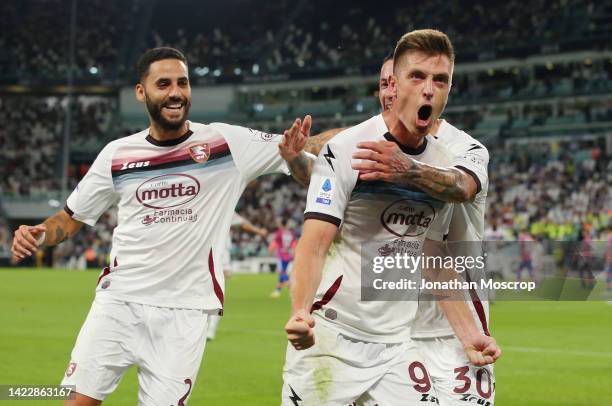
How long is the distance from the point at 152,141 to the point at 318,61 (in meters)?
53.8

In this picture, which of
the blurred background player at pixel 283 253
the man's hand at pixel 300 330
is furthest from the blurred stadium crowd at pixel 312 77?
the man's hand at pixel 300 330

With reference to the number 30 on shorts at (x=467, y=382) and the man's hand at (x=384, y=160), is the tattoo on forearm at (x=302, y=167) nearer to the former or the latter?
the man's hand at (x=384, y=160)

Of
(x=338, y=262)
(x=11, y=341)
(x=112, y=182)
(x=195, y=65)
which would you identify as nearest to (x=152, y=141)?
(x=112, y=182)

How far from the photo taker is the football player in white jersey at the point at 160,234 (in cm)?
612

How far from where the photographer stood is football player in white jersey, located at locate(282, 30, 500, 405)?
15.2ft

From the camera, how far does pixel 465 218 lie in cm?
541

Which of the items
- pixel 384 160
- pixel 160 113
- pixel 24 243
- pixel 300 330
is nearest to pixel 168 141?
pixel 160 113

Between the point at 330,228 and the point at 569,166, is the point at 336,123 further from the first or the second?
the point at 330,228

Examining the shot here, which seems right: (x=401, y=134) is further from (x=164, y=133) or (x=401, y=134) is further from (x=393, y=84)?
(x=164, y=133)

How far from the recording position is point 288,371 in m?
5.05

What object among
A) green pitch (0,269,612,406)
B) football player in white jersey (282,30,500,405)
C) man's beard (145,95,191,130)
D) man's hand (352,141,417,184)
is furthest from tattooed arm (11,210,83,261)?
green pitch (0,269,612,406)

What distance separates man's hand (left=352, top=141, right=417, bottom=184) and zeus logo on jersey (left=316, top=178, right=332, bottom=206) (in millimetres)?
228

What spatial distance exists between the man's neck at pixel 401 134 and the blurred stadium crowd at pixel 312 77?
3042 cm

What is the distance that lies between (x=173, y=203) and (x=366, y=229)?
Result: 1873 mm
